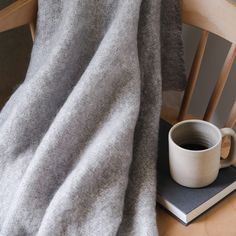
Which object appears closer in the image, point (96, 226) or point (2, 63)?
point (96, 226)

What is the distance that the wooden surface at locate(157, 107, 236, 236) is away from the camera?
604 mm

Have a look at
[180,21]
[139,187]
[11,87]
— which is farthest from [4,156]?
[11,87]

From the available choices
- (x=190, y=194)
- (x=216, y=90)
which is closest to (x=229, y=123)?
(x=216, y=90)

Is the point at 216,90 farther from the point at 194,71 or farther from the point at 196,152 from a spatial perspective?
the point at 196,152

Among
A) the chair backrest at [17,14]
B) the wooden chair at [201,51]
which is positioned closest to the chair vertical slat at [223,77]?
the wooden chair at [201,51]

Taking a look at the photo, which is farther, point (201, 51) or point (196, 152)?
point (201, 51)

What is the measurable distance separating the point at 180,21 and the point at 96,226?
0.36m

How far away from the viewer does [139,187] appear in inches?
25.0

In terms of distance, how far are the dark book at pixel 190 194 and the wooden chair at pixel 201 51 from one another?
0.01 meters

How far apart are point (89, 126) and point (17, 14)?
0.88ft

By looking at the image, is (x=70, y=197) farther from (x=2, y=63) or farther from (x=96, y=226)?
(x=2, y=63)

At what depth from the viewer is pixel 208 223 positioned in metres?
0.61

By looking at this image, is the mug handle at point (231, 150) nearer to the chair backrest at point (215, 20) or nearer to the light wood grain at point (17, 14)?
the chair backrest at point (215, 20)

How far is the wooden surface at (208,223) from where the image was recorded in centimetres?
60
